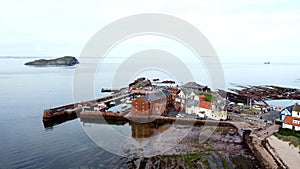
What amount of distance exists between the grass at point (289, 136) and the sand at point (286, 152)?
1.18 feet

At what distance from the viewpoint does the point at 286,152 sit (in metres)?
13.8

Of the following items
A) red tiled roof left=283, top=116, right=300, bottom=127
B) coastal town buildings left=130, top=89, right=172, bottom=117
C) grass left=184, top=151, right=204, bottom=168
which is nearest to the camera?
grass left=184, top=151, right=204, bottom=168

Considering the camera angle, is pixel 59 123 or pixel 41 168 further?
pixel 59 123

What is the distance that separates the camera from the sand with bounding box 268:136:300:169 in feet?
41.2

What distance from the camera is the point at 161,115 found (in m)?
22.0

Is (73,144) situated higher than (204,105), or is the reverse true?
(204,105)

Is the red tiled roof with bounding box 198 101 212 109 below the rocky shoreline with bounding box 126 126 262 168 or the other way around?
the other way around

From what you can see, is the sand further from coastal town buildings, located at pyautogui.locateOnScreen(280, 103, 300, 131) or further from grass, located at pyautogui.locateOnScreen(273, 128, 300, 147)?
coastal town buildings, located at pyautogui.locateOnScreen(280, 103, 300, 131)

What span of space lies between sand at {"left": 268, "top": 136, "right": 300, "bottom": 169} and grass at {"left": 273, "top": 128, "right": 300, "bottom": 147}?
1.18 ft

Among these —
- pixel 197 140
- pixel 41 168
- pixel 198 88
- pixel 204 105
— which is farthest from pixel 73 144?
pixel 198 88

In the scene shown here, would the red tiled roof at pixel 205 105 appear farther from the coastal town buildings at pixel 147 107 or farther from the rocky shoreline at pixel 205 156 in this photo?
the rocky shoreline at pixel 205 156

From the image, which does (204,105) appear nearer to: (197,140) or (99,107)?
(197,140)

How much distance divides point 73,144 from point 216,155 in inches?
358

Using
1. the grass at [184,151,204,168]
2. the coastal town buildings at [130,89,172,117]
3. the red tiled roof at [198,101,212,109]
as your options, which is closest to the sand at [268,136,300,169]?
the grass at [184,151,204,168]
